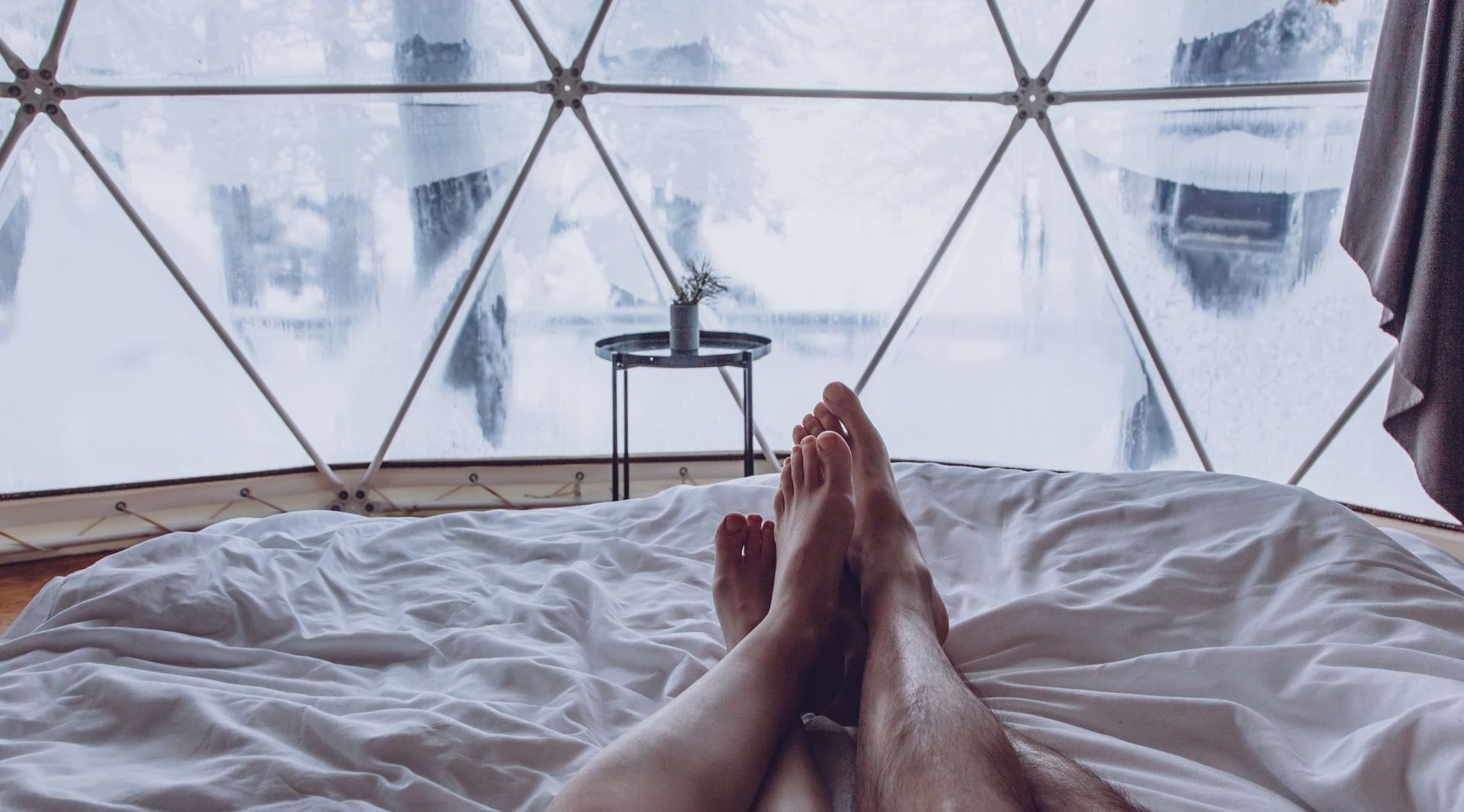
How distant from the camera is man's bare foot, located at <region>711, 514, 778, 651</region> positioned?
1.39 m

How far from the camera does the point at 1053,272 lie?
3.53 m

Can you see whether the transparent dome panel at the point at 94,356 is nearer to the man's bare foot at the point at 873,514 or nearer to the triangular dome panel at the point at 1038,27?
the man's bare foot at the point at 873,514

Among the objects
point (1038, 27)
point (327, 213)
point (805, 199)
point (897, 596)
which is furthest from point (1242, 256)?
point (327, 213)

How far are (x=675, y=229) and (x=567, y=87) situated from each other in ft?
2.07

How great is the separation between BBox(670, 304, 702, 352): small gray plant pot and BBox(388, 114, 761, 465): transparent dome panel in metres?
0.61

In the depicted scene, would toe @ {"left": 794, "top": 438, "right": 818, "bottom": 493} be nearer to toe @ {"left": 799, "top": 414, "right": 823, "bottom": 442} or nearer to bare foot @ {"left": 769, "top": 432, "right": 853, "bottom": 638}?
bare foot @ {"left": 769, "top": 432, "right": 853, "bottom": 638}

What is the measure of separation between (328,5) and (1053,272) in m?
2.71

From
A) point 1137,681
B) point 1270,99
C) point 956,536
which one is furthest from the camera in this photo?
point 1270,99

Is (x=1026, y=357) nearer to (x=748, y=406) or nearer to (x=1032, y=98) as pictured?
(x=1032, y=98)

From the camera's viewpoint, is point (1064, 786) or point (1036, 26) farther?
point (1036, 26)

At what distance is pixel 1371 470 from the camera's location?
124 inches

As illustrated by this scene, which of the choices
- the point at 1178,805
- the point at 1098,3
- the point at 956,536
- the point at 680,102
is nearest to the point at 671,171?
the point at 680,102

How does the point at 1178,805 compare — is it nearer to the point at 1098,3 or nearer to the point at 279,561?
the point at 279,561

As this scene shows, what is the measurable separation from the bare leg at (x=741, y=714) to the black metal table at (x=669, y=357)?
55.5 inches
